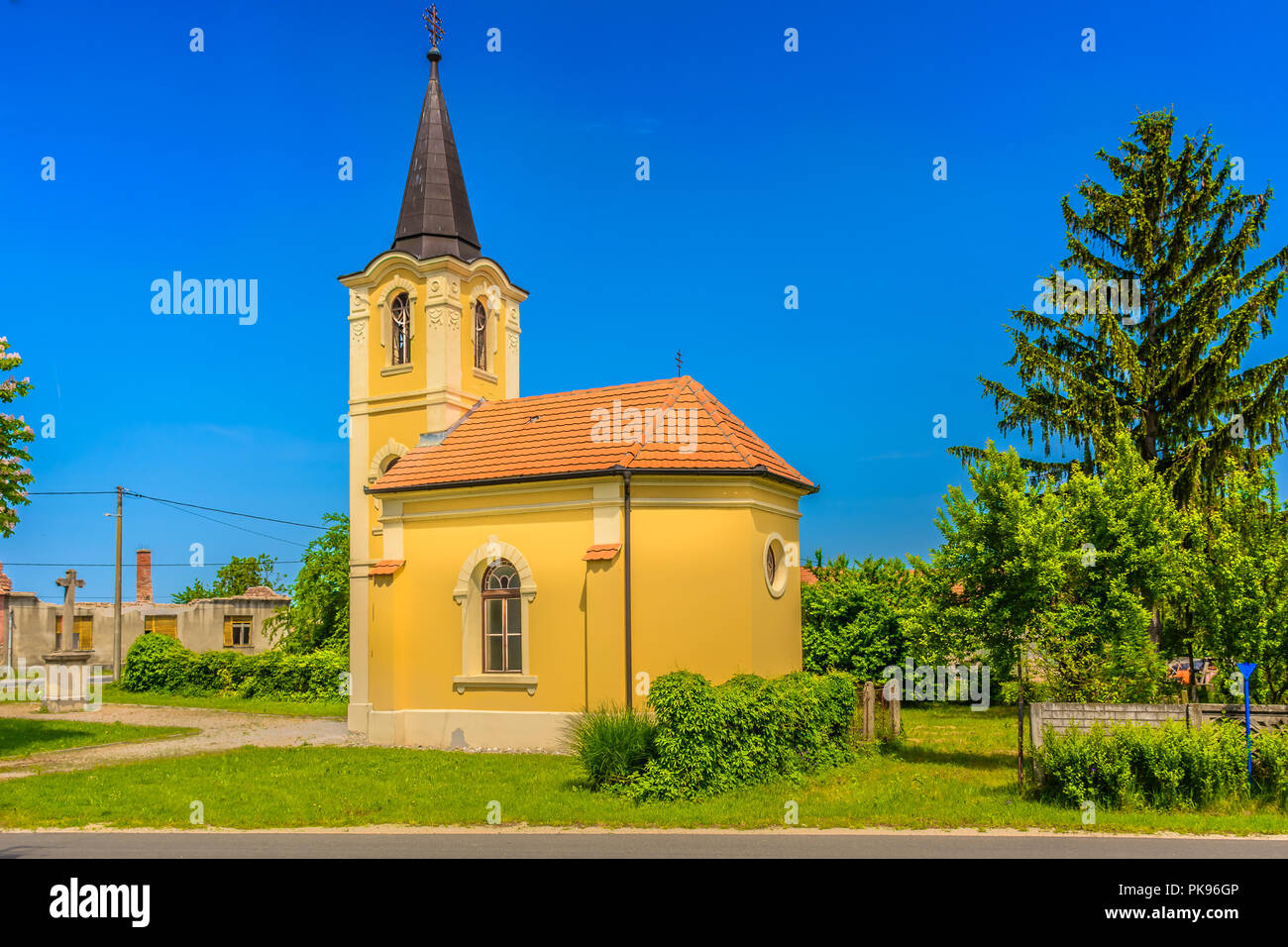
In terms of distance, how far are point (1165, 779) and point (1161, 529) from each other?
4.41 meters

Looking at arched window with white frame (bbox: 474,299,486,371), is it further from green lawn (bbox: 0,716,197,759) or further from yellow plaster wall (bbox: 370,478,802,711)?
green lawn (bbox: 0,716,197,759)

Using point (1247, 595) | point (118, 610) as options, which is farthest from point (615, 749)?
point (118, 610)

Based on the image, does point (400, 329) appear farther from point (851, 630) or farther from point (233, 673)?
point (233, 673)

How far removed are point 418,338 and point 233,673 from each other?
1988 cm

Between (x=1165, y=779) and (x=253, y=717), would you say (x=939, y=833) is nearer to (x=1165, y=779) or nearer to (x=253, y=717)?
(x=1165, y=779)

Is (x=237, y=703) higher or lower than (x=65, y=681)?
lower

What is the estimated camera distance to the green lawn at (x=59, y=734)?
20.7 metres

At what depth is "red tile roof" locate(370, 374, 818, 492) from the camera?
61.5ft

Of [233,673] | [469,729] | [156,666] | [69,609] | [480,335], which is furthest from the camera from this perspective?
[69,609]

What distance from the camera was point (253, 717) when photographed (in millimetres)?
27719

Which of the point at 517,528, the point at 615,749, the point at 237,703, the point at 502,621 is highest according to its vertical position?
the point at 517,528

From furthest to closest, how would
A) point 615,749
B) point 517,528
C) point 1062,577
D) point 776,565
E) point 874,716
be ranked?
point 776,565 < point 517,528 < point 874,716 < point 1062,577 < point 615,749

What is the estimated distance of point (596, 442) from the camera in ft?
64.3

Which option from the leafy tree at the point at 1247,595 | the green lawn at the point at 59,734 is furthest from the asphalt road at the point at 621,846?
the green lawn at the point at 59,734
